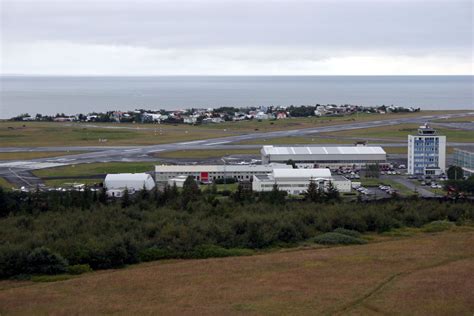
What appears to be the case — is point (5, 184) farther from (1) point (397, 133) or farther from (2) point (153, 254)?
(1) point (397, 133)

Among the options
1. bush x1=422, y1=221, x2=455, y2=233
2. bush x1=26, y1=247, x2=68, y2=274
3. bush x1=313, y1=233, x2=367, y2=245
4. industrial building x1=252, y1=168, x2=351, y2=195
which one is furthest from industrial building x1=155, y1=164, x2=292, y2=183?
bush x1=26, y1=247, x2=68, y2=274

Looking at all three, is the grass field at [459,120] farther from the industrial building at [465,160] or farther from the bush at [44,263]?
the bush at [44,263]

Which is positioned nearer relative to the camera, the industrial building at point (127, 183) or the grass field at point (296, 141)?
the industrial building at point (127, 183)

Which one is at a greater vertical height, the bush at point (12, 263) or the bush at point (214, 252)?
the bush at point (12, 263)

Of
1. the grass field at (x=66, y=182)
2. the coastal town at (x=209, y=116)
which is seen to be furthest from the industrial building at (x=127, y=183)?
the coastal town at (x=209, y=116)

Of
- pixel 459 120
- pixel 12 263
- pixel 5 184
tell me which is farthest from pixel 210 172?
pixel 459 120

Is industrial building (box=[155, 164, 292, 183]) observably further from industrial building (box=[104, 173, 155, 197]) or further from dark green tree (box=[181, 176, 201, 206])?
dark green tree (box=[181, 176, 201, 206])
